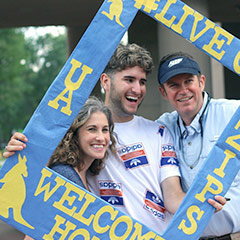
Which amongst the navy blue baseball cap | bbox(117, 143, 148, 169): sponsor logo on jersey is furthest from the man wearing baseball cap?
bbox(117, 143, 148, 169): sponsor logo on jersey

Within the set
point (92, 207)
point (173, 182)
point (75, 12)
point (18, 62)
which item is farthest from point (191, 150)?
point (18, 62)

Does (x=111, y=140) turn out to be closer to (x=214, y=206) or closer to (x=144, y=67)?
(x=144, y=67)

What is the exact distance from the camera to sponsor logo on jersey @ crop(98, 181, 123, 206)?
263cm

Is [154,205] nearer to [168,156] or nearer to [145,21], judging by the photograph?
[168,156]

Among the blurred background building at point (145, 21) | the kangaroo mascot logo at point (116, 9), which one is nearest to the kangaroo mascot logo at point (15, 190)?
the kangaroo mascot logo at point (116, 9)

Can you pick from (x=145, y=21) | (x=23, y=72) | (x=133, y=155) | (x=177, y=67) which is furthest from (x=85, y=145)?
(x=23, y=72)

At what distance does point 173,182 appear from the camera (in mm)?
2666

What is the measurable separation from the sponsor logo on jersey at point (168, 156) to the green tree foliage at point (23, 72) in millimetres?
29915

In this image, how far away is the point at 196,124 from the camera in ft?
8.98

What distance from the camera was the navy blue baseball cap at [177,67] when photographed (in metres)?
2.75

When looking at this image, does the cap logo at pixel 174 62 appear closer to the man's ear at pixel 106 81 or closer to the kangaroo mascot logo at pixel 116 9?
the man's ear at pixel 106 81

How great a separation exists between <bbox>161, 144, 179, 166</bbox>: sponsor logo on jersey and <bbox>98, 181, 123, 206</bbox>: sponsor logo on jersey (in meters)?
0.32

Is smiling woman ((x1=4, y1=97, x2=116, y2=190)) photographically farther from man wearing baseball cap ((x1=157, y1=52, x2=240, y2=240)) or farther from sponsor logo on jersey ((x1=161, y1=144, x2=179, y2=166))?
man wearing baseball cap ((x1=157, y1=52, x2=240, y2=240))

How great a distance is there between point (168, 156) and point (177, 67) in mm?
556
